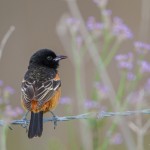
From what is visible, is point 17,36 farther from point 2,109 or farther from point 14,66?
point 2,109

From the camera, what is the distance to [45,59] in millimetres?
8727

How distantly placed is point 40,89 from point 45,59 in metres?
1.10

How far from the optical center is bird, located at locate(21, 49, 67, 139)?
7.20m

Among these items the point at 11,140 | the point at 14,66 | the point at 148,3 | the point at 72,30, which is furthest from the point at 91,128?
the point at 14,66

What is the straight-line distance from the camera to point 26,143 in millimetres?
9328

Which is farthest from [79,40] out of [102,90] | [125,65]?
[102,90]

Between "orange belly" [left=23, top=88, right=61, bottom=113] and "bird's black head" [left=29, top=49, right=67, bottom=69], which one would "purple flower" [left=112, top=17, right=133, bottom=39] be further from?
"bird's black head" [left=29, top=49, right=67, bottom=69]

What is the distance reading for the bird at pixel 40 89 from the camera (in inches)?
283

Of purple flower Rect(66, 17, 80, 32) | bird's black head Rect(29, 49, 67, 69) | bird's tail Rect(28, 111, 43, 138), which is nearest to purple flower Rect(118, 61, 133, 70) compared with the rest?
purple flower Rect(66, 17, 80, 32)

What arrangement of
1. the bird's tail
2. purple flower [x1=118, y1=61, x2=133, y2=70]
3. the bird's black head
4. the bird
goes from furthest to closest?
the bird's black head
purple flower [x1=118, y1=61, x2=133, y2=70]
the bird
the bird's tail

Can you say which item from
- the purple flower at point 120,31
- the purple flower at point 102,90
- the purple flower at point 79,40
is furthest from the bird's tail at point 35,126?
the purple flower at point 120,31

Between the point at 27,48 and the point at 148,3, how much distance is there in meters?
4.21

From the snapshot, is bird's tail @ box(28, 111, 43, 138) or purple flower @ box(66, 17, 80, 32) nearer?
bird's tail @ box(28, 111, 43, 138)

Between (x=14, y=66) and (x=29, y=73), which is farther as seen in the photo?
(x=14, y=66)
